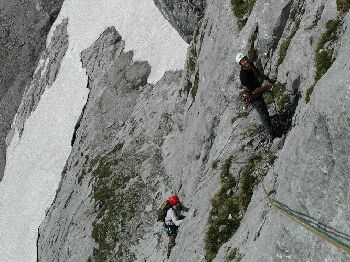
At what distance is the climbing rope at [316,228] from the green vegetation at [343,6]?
6.02m

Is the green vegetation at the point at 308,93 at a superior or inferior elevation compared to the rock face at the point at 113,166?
superior

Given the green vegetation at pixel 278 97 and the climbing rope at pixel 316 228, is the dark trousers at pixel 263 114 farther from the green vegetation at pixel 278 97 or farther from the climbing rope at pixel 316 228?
the climbing rope at pixel 316 228

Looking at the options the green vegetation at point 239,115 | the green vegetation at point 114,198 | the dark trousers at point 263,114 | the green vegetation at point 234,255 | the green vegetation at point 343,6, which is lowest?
the green vegetation at point 114,198

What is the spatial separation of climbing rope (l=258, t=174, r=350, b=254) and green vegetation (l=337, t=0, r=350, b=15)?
237 inches

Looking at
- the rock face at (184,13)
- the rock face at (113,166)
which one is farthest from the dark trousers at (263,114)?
the rock face at (184,13)

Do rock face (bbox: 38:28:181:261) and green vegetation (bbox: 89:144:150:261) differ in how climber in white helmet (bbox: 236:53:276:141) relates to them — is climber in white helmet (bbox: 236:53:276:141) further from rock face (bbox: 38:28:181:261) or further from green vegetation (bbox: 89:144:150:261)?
green vegetation (bbox: 89:144:150:261)

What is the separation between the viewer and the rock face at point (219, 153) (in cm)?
1295

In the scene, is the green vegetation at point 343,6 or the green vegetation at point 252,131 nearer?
the green vegetation at point 343,6

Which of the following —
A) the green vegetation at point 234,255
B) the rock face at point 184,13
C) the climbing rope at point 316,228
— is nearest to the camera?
the climbing rope at point 316,228

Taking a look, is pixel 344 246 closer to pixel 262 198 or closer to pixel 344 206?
pixel 344 206

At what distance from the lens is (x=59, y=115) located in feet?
185

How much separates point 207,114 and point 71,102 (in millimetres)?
33470

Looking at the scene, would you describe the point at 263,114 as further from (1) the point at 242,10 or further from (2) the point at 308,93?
(1) the point at 242,10

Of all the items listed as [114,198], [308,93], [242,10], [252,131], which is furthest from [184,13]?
[308,93]
